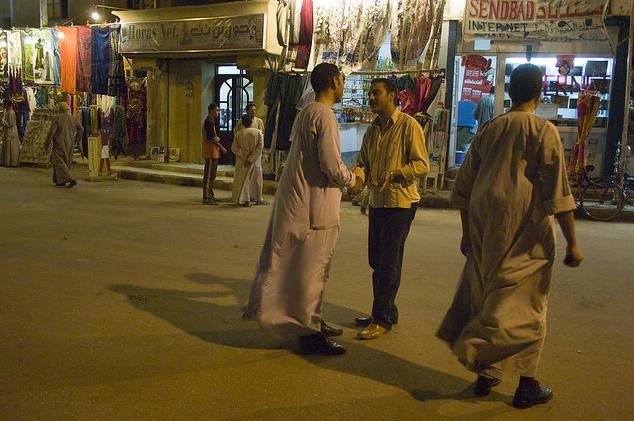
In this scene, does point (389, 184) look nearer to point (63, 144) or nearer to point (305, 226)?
point (305, 226)

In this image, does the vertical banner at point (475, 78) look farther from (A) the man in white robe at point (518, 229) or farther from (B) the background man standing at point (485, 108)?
(A) the man in white robe at point (518, 229)

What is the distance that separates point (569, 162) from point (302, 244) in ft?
31.2

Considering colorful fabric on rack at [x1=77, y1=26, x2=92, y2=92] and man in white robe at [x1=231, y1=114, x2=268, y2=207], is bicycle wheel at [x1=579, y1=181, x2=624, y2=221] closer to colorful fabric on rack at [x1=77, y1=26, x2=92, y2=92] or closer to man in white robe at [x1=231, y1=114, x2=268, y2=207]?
man in white robe at [x1=231, y1=114, x2=268, y2=207]

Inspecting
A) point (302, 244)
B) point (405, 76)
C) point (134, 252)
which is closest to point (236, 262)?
point (134, 252)

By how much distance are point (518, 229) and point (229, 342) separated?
2.25 meters

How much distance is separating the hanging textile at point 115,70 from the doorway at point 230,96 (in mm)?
3128

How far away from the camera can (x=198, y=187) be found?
1517 cm

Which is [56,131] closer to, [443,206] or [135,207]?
[135,207]

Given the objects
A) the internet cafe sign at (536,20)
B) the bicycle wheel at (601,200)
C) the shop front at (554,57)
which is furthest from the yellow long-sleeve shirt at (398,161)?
the internet cafe sign at (536,20)

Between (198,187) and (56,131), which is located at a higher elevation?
(56,131)

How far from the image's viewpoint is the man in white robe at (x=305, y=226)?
428cm

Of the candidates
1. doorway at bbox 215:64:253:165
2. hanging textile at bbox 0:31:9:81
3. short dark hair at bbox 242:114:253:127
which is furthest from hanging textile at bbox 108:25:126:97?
short dark hair at bbox 242:114:253:127

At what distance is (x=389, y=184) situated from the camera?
4.70 meters

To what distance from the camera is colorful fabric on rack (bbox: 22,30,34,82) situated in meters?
20.8
